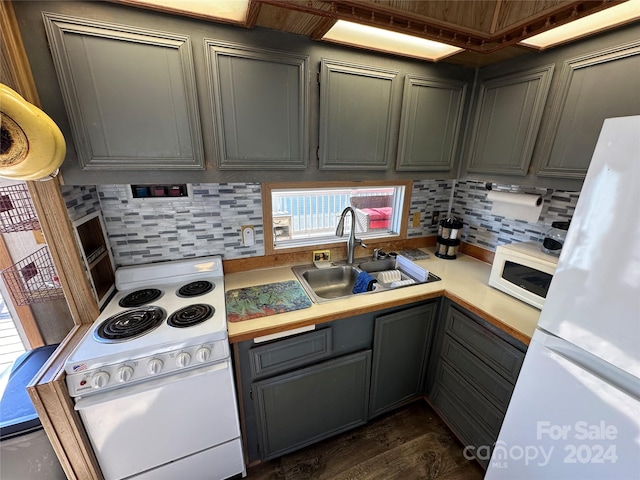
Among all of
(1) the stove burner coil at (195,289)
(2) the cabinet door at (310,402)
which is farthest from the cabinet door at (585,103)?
(1) the stove burner coil at (195,289)

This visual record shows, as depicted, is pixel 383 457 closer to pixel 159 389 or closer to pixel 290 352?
pixel 290 352

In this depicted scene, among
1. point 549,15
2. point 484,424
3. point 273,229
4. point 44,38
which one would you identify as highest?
point 549,15

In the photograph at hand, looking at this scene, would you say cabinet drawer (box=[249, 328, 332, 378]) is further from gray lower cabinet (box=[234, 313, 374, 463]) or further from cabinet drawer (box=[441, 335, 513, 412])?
cabinet drawer (box=[441, 335, 513, 412])

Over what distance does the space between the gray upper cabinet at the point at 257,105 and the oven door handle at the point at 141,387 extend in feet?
2.87

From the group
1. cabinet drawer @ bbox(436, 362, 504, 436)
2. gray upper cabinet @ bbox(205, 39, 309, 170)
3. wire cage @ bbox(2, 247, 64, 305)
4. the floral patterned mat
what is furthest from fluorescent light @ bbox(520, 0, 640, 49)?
wire cage @ bbox(2, 247, 64, 305)

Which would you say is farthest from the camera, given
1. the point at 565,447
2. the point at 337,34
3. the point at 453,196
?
the point at 453,196

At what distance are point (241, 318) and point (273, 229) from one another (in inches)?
25.6

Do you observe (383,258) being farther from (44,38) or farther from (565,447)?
(44,38)

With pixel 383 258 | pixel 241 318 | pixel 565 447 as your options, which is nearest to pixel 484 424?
pixel 565 447

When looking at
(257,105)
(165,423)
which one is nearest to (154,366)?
(165,423)

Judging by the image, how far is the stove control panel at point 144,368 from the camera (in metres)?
0.92

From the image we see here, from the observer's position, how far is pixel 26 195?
3.47ft

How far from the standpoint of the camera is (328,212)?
1.87 meters

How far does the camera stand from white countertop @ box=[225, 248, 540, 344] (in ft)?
3.72
